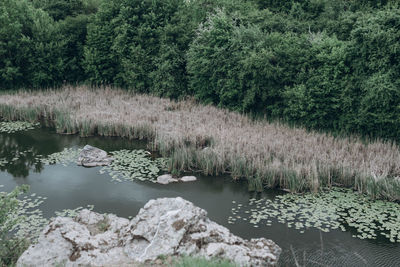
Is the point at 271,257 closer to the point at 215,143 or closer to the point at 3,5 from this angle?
the point at 215,143

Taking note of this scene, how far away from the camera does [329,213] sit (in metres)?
8.10

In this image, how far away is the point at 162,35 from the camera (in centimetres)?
1748

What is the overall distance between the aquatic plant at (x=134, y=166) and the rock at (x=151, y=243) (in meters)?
3.91

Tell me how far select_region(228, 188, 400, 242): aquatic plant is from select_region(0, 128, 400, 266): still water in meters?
0.21

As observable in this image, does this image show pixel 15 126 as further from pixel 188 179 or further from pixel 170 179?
pixel 188 179

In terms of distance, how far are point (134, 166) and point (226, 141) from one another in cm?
272

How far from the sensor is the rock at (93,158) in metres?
11.0

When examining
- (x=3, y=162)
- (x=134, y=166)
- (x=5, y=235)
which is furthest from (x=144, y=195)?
(x=3, y=162)

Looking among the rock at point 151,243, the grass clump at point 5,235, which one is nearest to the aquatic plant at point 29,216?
the grass clump at point 5,235

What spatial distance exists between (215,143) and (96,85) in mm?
10699

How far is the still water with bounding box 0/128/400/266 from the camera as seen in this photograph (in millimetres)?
6711

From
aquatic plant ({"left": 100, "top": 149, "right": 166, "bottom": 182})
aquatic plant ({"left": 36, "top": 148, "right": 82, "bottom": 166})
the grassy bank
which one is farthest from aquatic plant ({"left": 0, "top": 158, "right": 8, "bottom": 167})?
aquatic plant ({"left": 100, "top": 149, "right": 166, "bottom": 182})

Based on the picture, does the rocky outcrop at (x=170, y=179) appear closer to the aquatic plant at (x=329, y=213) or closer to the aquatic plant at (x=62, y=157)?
the aquatic plant at (x=329, y=213)

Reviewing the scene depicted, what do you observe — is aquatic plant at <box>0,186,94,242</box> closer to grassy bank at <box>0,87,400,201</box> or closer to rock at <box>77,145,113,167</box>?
rock at <box>77,145,113,167</box>
